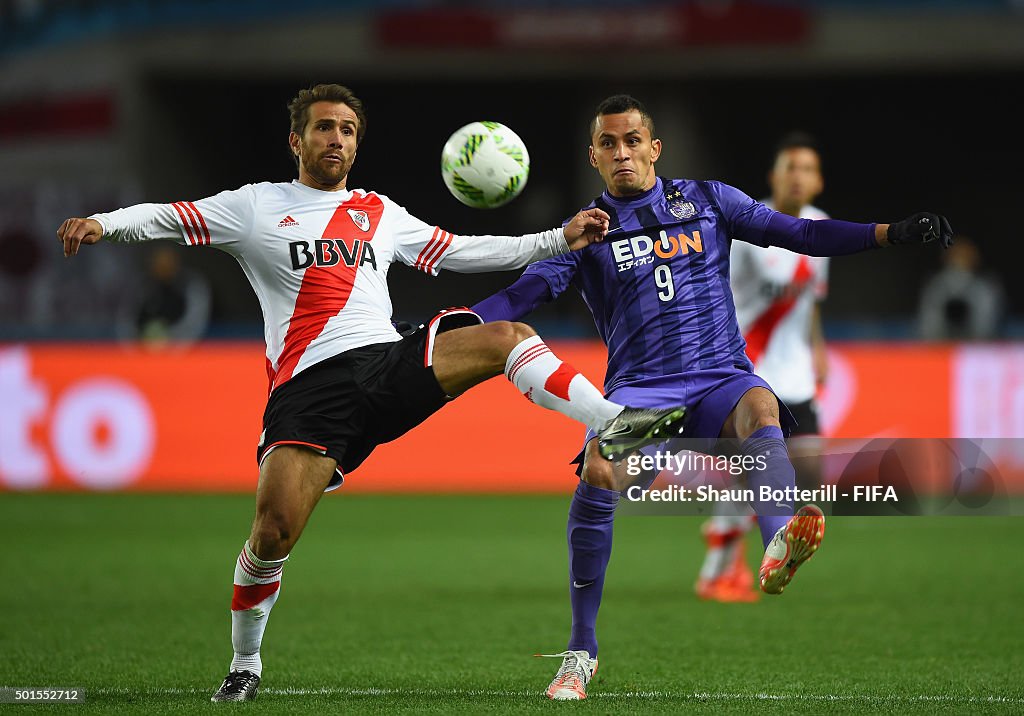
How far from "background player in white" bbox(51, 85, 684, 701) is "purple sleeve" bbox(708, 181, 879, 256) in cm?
60

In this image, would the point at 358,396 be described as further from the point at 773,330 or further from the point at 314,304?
the point at 773,330

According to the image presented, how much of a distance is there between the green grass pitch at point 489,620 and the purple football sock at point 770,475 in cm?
66

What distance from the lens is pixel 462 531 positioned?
11.7 metres

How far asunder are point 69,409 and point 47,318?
901cm

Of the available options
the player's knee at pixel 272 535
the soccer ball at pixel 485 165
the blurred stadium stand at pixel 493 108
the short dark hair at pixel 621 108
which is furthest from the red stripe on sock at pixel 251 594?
the blurred stadium stand at pixel 493 108

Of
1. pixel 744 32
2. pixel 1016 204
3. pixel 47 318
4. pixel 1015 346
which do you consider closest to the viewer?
pixel 1015 346

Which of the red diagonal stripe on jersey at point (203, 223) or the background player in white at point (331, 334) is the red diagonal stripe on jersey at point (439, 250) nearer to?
the background player in white at point (331, 334)

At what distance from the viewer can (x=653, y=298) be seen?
5902 millimetres

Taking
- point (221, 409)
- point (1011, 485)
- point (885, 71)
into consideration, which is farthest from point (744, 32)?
point (221, 409)

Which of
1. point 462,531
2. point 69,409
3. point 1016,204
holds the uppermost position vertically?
point 1016,204

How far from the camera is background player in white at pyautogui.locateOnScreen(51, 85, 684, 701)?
530 centimetres

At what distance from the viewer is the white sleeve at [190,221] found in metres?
5.32

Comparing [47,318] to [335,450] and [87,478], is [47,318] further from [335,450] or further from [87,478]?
[335,450]

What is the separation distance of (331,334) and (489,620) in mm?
2591
